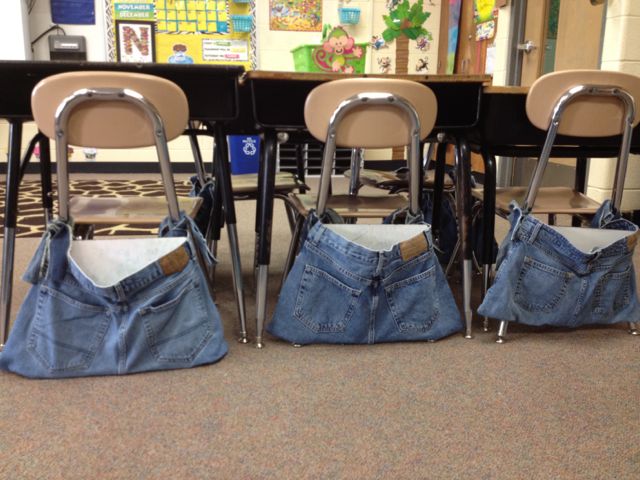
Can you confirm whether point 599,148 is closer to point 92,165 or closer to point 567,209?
point 567,209

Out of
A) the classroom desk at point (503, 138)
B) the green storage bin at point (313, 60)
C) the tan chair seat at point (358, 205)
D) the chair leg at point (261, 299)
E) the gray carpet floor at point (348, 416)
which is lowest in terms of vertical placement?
the gray carpet floor at point (348, 416)

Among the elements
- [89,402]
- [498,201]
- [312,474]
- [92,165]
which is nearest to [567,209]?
[498,201]

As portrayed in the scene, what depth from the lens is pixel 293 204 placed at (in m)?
1.76

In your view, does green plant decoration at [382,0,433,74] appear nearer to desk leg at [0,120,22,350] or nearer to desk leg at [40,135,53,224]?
desk leg at [40,135,53,224]

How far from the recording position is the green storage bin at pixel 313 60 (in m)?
4.92

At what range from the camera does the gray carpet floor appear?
101 centimetres

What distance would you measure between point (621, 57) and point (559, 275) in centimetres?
182

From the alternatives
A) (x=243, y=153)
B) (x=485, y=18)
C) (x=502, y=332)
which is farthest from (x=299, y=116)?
(x=485, y=18)

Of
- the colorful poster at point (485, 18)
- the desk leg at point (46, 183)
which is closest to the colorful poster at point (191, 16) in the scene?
the colorful poster at point (485, 18)

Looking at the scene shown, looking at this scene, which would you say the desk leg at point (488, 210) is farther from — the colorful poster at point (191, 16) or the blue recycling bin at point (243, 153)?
the colorful poster at point (191, 16)

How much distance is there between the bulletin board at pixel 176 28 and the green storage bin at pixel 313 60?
1.47 ft

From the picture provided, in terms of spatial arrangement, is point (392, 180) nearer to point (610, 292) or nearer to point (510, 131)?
point (510, 131)

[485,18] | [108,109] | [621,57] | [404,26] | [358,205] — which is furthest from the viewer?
[404,26]

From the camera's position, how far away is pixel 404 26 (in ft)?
17.1
